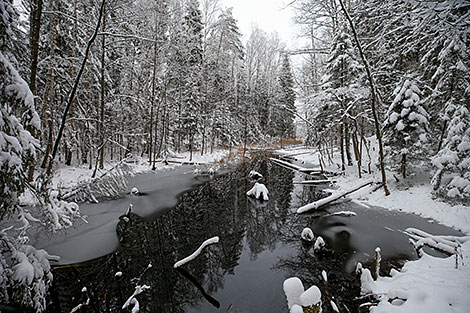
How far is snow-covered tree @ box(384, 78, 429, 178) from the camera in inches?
357

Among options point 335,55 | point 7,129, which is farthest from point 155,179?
point 335,55

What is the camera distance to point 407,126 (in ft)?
31.0

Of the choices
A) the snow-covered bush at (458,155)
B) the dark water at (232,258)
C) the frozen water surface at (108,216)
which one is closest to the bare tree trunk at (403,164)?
the snow-covered bush at (458,155)

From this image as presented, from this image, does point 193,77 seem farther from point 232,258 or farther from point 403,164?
point 232,258

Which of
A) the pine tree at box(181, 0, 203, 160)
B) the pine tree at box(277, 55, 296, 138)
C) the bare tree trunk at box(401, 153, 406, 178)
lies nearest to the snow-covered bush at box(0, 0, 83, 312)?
the bare tree trunk at box(401, 153, 406, 178)

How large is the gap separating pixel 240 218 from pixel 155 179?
7942mm

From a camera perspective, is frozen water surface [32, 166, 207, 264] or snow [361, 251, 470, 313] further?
frozen water surface [32, 166, 207, 264]

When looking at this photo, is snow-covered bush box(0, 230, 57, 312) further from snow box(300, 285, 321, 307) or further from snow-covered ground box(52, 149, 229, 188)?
snow-covered ground box(52, 149, 229, 188)

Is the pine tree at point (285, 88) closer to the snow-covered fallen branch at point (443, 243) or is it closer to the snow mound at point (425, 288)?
the snow-covered fallen branch at point (443, 243)

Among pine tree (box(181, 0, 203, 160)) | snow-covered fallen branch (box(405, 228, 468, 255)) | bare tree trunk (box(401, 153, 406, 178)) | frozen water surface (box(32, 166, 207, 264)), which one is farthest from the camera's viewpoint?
pine tree (box(181, 0, 203, 160))

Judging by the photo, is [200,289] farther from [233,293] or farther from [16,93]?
[16,93]

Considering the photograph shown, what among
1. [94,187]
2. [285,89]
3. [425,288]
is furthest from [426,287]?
[285,89]

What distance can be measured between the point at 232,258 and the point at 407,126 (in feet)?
32.5

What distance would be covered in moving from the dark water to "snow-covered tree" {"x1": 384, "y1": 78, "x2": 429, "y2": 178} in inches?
131
